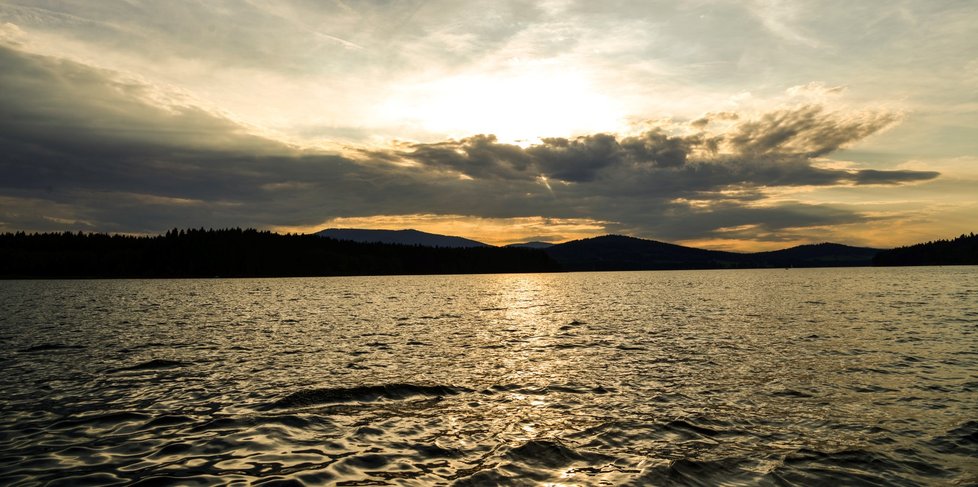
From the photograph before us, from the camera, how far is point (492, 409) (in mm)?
22844

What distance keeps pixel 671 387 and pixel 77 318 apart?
Answer: 70426 millimetres

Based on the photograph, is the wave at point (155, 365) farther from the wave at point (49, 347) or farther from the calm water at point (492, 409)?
the wave at point (49, 347)

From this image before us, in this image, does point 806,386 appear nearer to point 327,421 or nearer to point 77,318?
point 327,421

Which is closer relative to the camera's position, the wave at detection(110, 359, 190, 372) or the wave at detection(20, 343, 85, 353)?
the wave at detection(110, 359, 190, 372)

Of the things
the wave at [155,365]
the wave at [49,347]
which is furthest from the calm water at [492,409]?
the wave at [49,347]

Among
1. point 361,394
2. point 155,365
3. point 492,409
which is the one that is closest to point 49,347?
point 155,365

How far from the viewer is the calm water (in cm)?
1564

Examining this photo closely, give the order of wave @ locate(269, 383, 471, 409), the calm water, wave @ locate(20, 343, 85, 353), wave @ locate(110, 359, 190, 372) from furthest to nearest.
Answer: wave @ locate(20, 343, 85, 353)
wave @ locate(110, 359, 190, 372)
wave @ locate(269, 383, 471, 409)
the calm water

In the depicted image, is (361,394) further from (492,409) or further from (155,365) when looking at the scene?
(155,365)

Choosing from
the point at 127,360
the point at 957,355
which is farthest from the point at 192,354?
the point at 957,355

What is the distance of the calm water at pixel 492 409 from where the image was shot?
15641mm

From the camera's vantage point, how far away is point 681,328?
5419 cm

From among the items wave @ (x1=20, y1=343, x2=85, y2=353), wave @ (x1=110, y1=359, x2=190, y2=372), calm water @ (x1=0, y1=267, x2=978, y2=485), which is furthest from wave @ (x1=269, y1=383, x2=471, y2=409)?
wave @ (x1=20, y1=343, x2=85, y2=353)

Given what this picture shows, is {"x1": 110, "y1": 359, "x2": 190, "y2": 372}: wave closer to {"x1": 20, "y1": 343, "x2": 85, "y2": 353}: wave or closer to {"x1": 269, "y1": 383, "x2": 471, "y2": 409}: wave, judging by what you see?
{"x1": 20, "y1": 343, "x2": 85, "y2": 353}: wave
